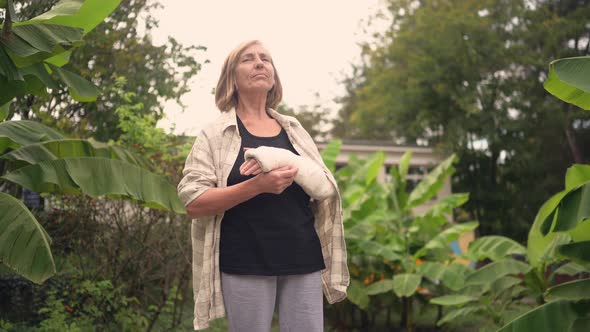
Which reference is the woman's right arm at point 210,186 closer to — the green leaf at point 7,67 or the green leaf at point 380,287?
the green leaf at point 7,67

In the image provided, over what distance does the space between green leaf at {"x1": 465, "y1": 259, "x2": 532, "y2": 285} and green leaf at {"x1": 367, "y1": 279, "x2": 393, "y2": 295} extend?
1815 mm

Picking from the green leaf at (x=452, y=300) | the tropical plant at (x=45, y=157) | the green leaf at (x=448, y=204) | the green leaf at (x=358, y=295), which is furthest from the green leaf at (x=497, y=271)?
the tropical plant at (x=45, y=157)

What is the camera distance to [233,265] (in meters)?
2.77

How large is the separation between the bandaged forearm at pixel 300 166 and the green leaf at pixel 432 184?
749 cm

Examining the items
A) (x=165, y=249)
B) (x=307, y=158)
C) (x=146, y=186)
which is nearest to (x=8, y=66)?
(x=146, y=186)

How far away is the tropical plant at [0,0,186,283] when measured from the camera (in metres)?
3.77

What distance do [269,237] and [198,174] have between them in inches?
16.2

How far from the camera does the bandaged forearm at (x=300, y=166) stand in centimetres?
270

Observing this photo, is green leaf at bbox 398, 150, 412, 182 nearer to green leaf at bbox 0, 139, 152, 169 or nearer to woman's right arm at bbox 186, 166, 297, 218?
green leaf at bbox 0, 139, 152, 169

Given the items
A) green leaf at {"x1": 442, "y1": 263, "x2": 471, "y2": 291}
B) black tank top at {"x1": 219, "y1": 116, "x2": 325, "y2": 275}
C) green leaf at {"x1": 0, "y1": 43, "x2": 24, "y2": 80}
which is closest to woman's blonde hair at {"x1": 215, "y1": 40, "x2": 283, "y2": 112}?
black tank top at {"x1": 219, "y1": 116, "x2": 325, "y2": 275}

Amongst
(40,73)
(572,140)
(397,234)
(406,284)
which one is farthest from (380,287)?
(572,140)

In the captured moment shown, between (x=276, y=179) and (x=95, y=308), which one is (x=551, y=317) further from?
(x=95, y=308)

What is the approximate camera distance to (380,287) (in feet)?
31.0

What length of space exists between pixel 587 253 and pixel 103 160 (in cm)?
374
